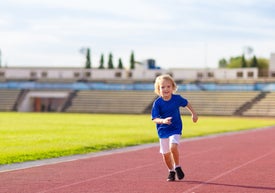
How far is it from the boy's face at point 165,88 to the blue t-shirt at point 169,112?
0.16 m

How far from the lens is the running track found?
9.91 m

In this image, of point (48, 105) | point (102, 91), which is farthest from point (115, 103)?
point (48, 105)

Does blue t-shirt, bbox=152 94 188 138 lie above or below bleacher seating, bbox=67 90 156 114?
above

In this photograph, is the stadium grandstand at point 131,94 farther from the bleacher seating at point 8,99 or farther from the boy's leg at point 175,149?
the boy's leg at point 175,149

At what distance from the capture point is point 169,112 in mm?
10828

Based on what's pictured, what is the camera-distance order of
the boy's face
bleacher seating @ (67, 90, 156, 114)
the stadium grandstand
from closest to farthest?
1. the boy's face
2. the stadium grandstand
3. bleacher seating @ (67, 90, 156, 114)

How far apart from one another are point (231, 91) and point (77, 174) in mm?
68489

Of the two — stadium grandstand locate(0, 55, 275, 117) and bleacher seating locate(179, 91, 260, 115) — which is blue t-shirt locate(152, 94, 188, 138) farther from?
bleacher seating locate(179, 91, 260, 115)

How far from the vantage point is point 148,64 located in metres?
110

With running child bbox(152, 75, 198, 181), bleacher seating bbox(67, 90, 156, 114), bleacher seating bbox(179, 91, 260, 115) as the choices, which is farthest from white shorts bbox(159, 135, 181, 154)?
bleacher seating bbox(67, 90, 156, 114)

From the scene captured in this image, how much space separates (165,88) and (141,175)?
2.22m

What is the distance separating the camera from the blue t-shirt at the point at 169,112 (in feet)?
35.5

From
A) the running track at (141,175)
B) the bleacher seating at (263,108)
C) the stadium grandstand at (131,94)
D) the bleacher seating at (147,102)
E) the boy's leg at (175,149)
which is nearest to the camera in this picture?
the running track at (141,175)

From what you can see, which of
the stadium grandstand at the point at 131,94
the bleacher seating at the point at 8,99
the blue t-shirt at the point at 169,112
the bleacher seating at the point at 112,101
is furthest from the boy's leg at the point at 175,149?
the bleacher seating at the point at 8,99
